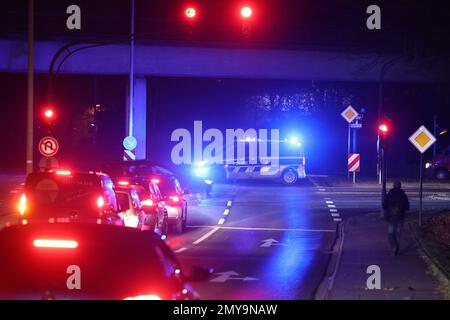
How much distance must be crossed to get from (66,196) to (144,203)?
597 centimetres

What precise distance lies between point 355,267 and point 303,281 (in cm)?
173

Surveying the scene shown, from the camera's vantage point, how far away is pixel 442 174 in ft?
169

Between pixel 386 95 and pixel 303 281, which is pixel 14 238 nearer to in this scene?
pixel 303 281

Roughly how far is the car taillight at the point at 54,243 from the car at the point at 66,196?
23.2ft

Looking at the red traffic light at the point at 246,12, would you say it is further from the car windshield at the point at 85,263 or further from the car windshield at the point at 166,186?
the car windshield at the point at 85,263

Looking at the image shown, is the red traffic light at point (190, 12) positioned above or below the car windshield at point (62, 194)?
above

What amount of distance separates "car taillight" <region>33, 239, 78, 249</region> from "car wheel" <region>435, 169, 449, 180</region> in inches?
1873

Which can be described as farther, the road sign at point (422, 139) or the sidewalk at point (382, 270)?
the road sign at point (422, 139)

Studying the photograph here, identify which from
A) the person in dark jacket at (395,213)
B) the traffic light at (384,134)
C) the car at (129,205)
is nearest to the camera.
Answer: the car at (129,205)

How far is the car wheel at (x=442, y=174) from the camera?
168ft

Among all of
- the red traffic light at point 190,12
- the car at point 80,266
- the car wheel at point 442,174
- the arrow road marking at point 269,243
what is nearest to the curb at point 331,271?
the arrow road marking at point 269,243

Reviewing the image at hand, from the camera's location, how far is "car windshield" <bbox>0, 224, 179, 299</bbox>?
20.0 ft
